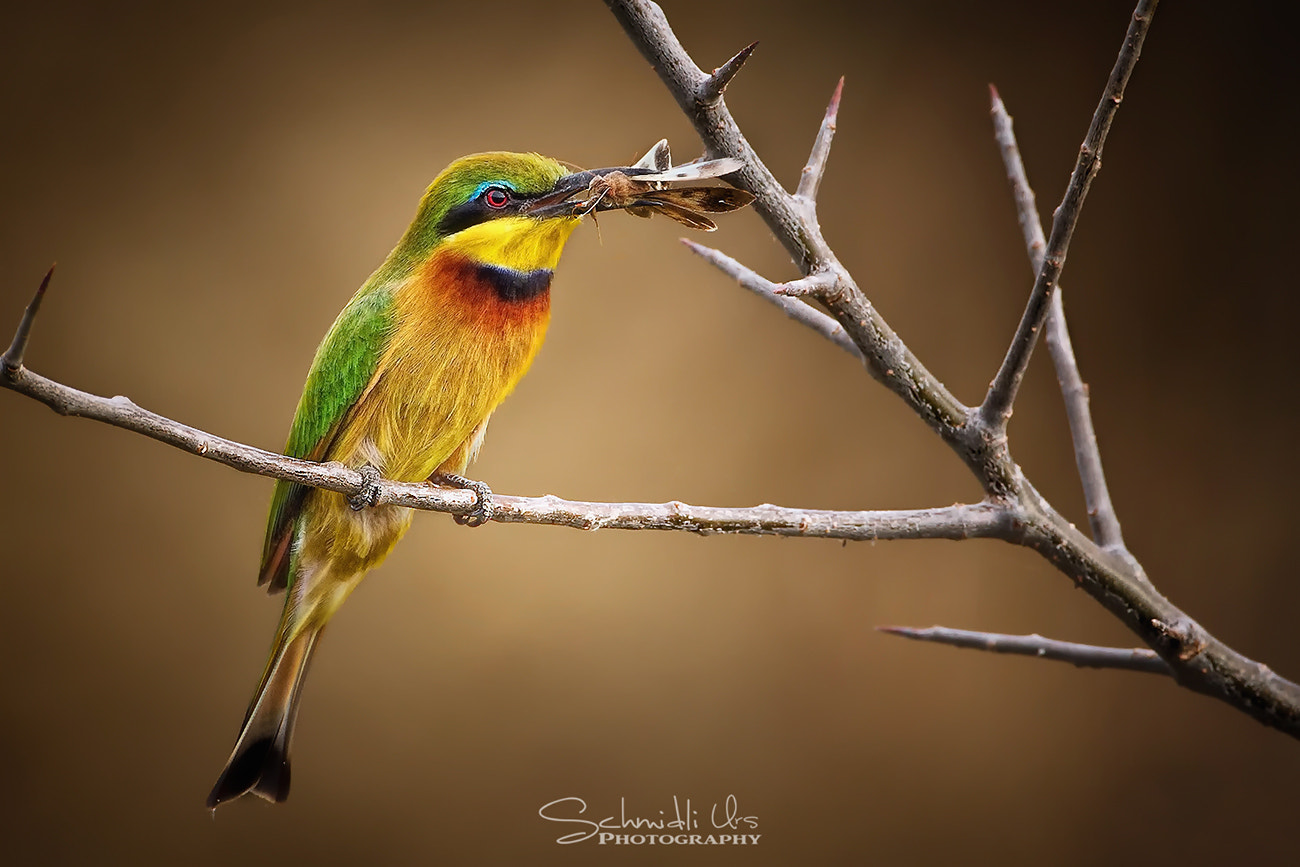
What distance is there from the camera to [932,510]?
108 cm

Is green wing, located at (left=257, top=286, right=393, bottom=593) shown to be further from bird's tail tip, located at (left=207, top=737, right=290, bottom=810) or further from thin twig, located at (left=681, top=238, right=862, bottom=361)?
thin twig, located at (left=681, top=238, right=862, bottom=361)

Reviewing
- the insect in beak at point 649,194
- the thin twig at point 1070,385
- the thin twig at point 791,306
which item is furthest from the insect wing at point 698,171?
the thin twig at point 1070,385

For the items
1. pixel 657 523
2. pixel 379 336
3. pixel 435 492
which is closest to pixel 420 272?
pixel 379 336

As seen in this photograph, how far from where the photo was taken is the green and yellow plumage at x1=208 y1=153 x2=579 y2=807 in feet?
3.19

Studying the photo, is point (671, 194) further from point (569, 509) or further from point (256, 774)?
point (256, 774)

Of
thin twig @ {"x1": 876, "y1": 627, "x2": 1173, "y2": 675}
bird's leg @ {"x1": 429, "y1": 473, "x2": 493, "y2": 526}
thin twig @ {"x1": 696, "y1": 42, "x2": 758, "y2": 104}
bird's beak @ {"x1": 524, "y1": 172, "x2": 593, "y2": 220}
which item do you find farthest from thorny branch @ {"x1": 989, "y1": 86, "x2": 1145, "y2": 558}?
bird's leg @ {"x1": 429, "y1": 473, "x2": 493, "y2": 526}

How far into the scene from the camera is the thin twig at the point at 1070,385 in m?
1.20

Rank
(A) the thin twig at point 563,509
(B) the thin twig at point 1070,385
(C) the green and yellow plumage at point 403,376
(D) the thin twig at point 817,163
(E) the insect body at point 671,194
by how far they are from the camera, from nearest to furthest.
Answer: (A) the thin twig at point 563,509
(E) the insect body at point 671,194
(C) the green and yellow plumage at point 403,376
(D) the thin twig at point 817,163
(B) the thin twig at point 1070,385

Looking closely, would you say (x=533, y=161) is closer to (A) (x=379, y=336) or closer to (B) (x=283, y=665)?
(A) (x=379, y=336)

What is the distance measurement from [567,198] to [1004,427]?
517mm

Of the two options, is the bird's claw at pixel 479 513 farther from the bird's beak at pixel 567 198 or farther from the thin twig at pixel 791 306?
the thin twig at pixel 791 306

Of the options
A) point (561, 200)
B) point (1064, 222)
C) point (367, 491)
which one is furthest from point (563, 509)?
point (1064, 222)

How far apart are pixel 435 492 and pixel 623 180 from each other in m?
0.35

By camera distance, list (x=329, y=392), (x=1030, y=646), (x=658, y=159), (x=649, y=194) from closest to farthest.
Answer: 1. (x=649, y=194)
2. (x=658, y=159)
3. (x=329, y=392)
4. (x=1030, y=646)
